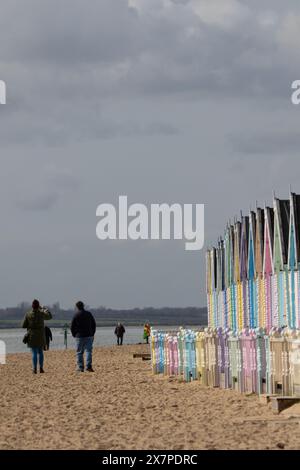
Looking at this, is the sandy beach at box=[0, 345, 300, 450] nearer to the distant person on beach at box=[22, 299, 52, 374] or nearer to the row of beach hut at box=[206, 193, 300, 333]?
the distant person on beach at box=[22, 299, 52, 374]

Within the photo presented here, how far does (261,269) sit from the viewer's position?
37.0m

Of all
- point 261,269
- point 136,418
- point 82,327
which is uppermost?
point 261,269

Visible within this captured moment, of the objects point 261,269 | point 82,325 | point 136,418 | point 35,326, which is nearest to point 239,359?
point 136,418

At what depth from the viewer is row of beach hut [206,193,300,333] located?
107 ft

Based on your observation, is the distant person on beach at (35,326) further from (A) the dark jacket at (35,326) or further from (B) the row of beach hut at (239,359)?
(B) the row of beach hut at (239,359)

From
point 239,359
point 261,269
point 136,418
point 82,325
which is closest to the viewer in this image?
point 136,418

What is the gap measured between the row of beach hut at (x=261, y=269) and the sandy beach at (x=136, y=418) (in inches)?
316

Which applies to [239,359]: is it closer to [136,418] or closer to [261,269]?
[136,418]

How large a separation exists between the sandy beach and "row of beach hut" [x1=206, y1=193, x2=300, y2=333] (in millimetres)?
8029

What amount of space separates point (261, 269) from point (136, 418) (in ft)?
68.2

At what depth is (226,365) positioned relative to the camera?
2217 cm

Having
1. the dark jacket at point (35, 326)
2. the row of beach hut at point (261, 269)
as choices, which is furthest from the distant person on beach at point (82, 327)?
the row of beach hut at point (261, 269)
